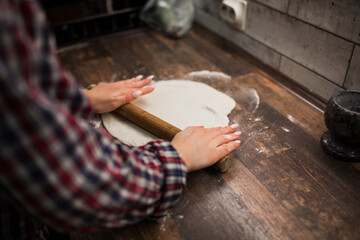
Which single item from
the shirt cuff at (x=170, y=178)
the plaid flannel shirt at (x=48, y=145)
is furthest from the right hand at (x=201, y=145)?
the plaid flannel shirt at (x=48, y=145)

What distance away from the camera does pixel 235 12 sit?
1.40 metres

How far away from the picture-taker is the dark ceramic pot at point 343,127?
29.1 inches

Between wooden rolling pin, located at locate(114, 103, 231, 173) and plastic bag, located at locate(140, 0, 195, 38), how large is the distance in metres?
0.80

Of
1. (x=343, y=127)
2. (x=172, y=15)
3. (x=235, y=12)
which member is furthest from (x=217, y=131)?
(x=172, y=15)

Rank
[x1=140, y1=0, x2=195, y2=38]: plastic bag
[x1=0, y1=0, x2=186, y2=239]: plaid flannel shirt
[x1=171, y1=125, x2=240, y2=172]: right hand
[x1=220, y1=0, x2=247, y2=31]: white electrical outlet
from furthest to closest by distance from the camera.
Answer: [x1=140, y1=0, x2=195, y2=38]: plastic bag → [x1=220, y1=0, x2=247, y2=31]: white electrical outlet → [x1=171, y1=125, x2=240, y2=172]: right hand → [x1=0, y1=0, x2=186, y2=239]: plaid flannel shirt

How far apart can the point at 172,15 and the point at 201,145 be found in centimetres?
111

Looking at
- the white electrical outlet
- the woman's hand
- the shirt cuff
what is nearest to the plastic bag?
the white electrical outlet

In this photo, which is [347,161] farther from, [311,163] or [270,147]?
[270,147]

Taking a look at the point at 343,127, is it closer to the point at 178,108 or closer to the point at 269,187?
the point at 269,187

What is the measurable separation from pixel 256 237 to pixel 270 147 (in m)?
0.33

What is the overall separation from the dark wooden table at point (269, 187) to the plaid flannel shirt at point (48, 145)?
9.4 inches

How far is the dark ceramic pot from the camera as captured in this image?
2.43 feet

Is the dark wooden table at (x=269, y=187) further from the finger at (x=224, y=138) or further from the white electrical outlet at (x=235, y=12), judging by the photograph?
the white electrical outlet at (x=235, y=12)

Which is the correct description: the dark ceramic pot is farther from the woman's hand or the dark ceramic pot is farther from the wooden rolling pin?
the woman's hand
